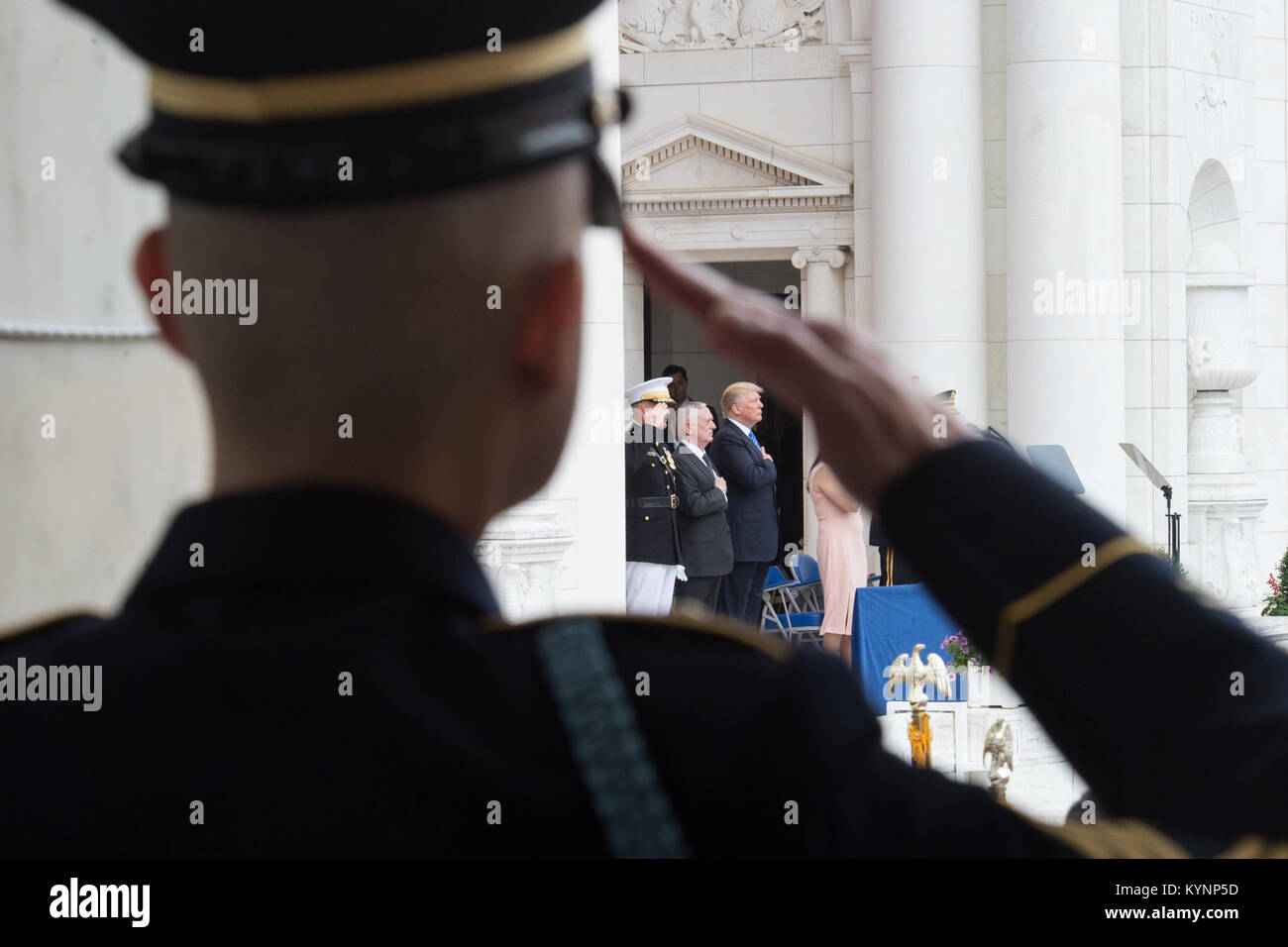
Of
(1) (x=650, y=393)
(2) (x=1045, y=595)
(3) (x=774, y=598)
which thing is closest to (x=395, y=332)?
(2) (x=1045, y=595)

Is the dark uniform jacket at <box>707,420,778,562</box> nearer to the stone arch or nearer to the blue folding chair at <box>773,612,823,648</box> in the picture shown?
the blue folding chair at <box>773,612,823,648</box>

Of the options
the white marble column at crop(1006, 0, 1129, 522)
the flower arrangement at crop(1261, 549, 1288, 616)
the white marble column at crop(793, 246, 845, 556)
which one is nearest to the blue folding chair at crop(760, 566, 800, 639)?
the white marble column at crop(793, 246, 845, 556)

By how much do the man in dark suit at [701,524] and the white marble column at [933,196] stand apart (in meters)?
3.31

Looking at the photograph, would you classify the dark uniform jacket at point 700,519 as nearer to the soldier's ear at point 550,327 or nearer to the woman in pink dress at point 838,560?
the woman in pink dress at point 838,560

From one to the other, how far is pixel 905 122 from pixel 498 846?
1187 cm

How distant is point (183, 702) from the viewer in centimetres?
83

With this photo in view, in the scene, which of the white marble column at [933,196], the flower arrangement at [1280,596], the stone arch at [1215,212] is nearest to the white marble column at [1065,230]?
the white marble column at [933,196]

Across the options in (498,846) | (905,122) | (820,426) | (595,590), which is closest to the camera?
(498,846)

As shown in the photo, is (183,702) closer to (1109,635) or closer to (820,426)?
(820,426)

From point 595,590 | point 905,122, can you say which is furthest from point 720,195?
point 595,590

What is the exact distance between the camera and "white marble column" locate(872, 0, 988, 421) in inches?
475

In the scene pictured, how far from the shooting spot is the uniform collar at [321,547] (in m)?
0.86

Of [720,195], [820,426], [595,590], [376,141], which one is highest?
[720,195]

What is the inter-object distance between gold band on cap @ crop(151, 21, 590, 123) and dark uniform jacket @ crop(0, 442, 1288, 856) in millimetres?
197
